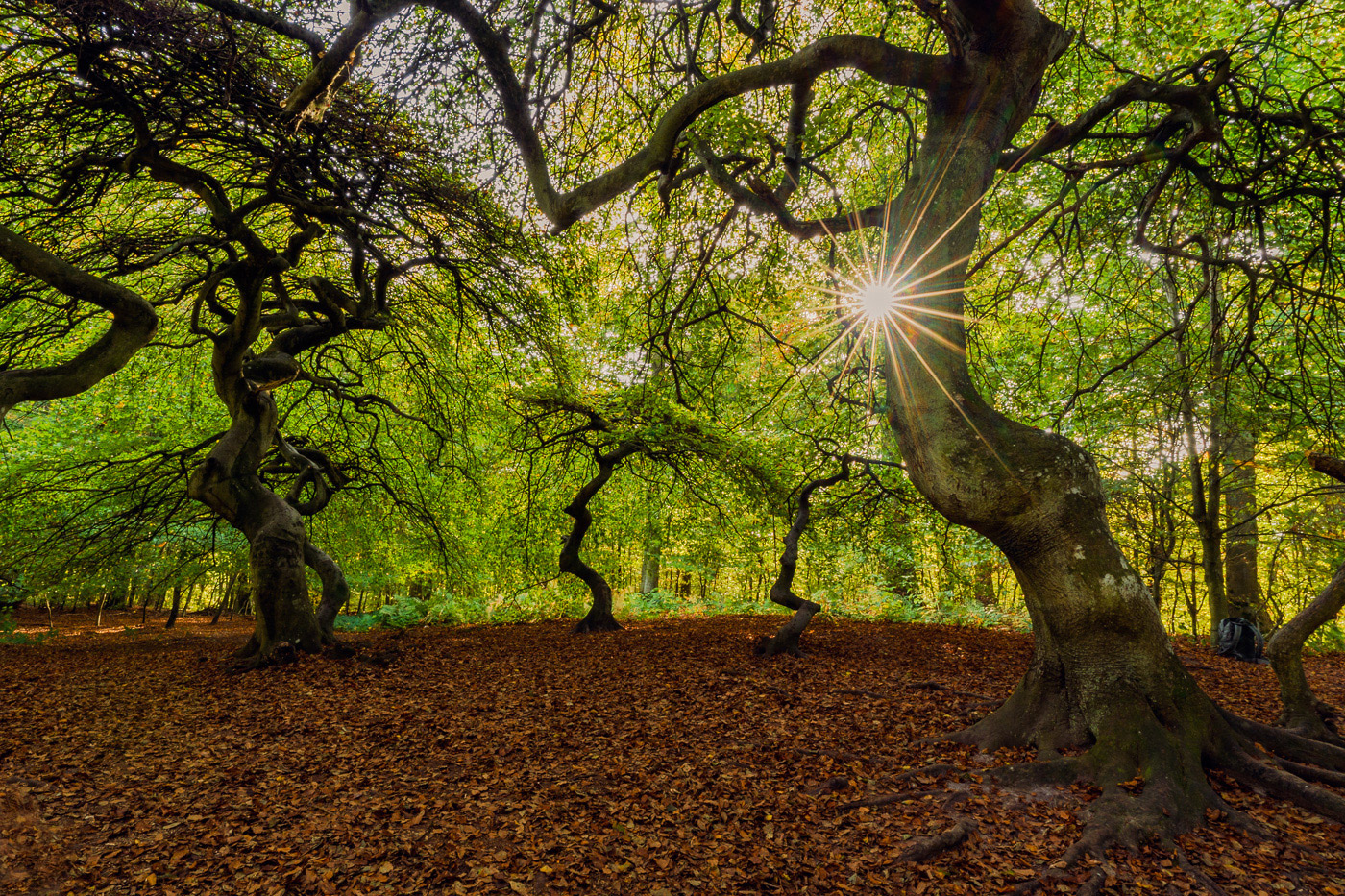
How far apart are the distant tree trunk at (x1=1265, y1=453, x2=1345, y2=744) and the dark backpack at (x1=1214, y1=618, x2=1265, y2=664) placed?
4381 millimetres

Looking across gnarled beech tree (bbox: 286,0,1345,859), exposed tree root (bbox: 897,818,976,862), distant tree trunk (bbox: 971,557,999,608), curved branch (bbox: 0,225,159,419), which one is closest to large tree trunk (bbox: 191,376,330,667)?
curved branch (bbox: 0,225,159,419)

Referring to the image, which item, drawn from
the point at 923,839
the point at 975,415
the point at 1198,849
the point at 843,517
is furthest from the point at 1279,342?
the point at 923,839

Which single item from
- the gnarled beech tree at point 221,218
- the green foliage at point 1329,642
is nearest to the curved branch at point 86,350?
the gnarled beech tree at point 221,218

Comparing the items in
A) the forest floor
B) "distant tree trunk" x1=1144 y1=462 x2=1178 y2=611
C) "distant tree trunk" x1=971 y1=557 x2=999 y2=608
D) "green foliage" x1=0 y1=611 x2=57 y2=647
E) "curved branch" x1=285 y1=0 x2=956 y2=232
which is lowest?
"green foliage" x1=0 y1=611 x2=57 y2=647

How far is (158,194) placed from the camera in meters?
6.38

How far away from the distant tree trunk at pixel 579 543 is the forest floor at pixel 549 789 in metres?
3.43

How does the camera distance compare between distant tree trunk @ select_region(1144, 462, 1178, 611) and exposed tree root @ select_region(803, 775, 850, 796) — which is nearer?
exposed tree root @ select_region(803, 775, 850, 796)

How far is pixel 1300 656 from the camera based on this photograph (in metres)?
3.53

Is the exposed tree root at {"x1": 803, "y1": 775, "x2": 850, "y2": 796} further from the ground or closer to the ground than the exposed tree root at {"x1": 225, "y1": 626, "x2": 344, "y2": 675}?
closer to the ground

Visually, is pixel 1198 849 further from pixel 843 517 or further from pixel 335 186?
pixel 335 186

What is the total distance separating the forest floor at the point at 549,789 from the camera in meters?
2.55

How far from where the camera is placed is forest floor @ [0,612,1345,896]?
255 centimetres

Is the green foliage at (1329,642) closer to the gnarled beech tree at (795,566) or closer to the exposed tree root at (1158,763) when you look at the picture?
the gnarled beech tree at (795,566)

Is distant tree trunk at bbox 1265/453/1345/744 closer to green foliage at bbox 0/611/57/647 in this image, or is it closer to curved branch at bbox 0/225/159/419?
curved branch at bbox 0/225/159/419
